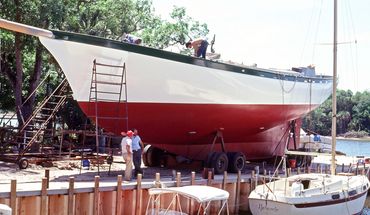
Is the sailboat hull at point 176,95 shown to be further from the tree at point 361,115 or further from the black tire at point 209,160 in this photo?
the tree at point 361,115

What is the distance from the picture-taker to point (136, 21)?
3272 cm

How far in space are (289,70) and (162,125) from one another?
7.80 metres

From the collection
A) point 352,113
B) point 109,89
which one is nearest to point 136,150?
point 109,89

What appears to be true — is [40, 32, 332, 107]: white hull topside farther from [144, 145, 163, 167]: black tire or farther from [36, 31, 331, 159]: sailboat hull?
[144, 145, 163, 167]: black tire

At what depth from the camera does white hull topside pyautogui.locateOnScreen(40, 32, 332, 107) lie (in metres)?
15.4

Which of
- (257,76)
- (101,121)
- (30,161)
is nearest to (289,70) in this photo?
(257,76)

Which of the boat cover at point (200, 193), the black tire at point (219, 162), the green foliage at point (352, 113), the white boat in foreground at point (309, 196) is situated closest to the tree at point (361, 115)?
the green foliage at point (352, 113)

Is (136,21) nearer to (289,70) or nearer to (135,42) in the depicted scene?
(289,70)

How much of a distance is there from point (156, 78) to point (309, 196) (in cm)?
577

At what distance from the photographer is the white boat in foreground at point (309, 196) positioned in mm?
14172

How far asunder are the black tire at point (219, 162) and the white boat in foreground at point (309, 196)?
246 centimetres

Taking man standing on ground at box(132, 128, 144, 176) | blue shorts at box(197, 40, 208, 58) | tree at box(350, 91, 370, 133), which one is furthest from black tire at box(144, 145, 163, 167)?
tree at box(350, 91, 370, 133)

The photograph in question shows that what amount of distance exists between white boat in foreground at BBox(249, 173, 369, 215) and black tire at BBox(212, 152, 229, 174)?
246 cm

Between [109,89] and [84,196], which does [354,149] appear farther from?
[84,196]
